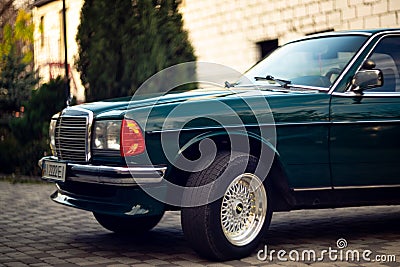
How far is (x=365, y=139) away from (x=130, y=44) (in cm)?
744

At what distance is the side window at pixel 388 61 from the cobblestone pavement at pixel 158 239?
1300 mm

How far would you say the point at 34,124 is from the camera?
14.0 m

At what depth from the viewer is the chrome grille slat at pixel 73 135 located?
6125 millimetres

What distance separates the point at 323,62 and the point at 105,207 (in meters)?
2.21

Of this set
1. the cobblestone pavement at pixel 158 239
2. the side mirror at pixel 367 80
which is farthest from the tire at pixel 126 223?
the side mirror at pixel 367 80

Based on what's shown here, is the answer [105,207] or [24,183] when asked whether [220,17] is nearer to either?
[24,183]

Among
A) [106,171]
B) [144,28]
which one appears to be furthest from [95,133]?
[144,28]

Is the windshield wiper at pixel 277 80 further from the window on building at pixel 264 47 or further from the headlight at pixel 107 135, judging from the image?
the window on building at pixel 264 47

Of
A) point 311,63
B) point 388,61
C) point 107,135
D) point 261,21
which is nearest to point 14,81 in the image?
point 261,21

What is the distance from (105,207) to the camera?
Result: 5922 mm

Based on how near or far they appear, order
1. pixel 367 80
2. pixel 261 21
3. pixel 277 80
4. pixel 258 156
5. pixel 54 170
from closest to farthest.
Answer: pixel 258 156
pixel 367 80
pixel 54 170
pixel 277 80
pixel 261 21

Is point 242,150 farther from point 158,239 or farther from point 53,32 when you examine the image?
point 53,32

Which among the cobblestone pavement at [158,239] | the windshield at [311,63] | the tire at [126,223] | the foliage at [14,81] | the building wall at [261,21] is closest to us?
the cobblestone pavement at [158,239]

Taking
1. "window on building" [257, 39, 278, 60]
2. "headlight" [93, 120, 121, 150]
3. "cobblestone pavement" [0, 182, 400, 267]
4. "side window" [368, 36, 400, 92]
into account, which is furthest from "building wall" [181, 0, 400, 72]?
"headlight" [93, 120, 121, 150]
